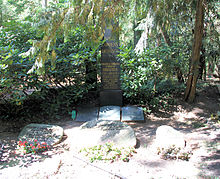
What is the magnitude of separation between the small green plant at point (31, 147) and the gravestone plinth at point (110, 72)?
2.70 meters

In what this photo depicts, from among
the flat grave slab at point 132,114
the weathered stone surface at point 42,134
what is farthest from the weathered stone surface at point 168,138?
the weathered stone surface at point 42,134

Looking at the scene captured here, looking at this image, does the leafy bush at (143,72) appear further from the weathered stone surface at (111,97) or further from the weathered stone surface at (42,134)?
the weathered stone surface at (42,134)

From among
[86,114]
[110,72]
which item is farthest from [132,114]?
[110,72]

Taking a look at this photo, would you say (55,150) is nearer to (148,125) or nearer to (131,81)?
(148,125)

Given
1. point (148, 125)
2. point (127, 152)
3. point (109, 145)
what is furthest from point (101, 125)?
point (148, 125)

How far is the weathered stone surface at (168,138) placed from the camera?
12.6 ft

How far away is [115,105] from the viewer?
257 inches

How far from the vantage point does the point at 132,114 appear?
19.7ft

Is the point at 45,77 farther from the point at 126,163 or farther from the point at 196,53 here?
the point at 196,53

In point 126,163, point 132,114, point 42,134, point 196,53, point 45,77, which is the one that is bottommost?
point 126,163

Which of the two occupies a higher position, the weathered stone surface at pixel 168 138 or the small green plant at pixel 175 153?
the weathered stone surface at pixel 168 138

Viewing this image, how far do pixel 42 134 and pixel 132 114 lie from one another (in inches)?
102

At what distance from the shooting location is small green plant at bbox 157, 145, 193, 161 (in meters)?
3.50

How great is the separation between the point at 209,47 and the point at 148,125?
3766 mm
